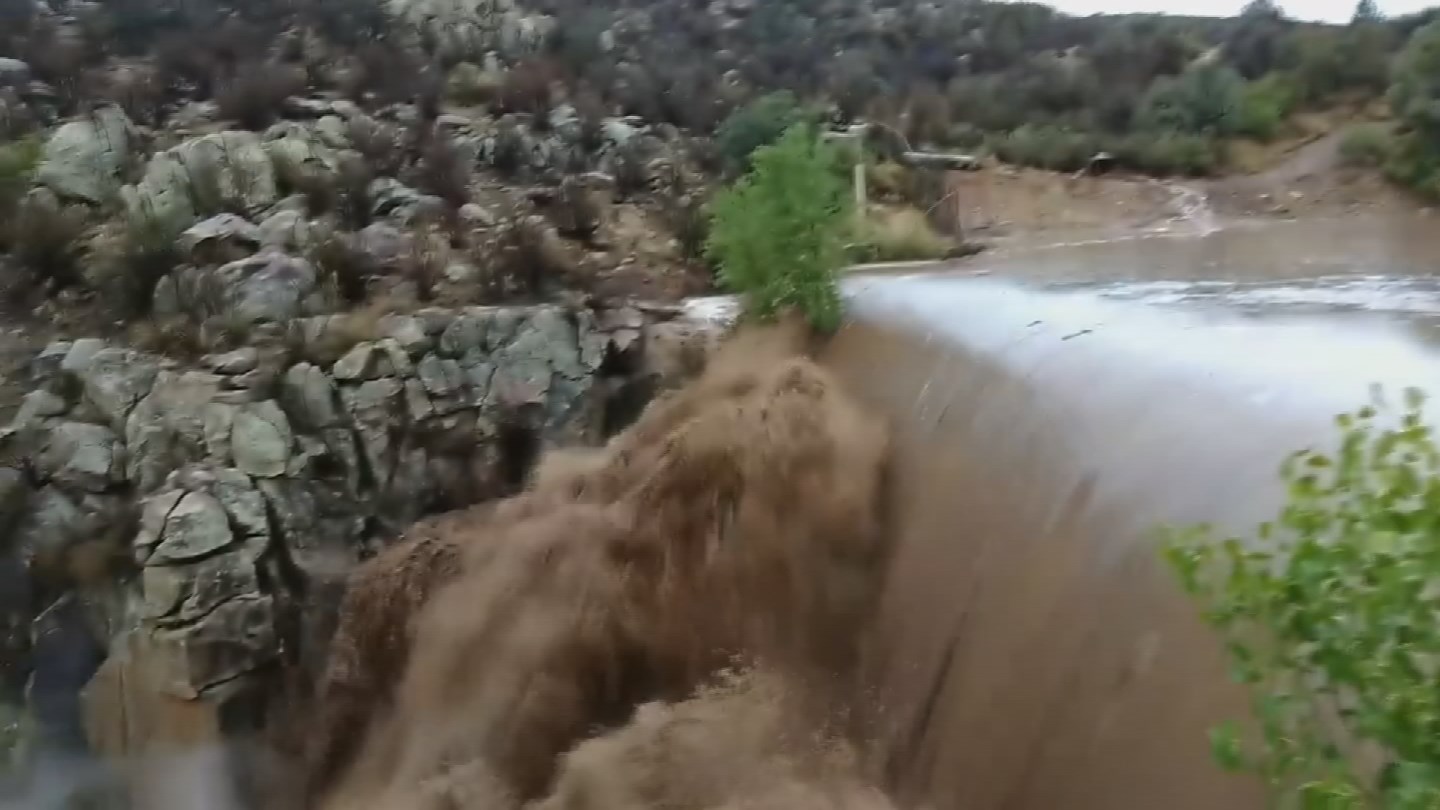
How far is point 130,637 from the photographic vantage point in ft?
30.1

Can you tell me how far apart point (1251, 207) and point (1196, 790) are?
60.5 feet

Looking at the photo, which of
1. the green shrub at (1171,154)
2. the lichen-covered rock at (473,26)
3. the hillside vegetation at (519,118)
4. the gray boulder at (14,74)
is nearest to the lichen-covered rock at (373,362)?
the hillside vegetation at (519,118)

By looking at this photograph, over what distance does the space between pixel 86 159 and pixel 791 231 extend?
10837 millimetres

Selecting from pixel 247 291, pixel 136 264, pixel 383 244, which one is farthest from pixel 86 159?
pixel 247 291

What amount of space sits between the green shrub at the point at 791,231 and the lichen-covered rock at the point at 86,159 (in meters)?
9.66

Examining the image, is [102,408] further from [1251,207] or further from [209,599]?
[1251,207]

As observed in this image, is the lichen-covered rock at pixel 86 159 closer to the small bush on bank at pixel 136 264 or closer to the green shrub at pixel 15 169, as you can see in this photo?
the green shrub at pixel 15 169

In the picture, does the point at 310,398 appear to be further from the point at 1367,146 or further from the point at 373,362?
the point at 1367,146

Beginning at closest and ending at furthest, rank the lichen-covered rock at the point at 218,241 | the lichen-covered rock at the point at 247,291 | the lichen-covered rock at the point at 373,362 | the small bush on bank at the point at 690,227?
the lichen-covered rock at the point at 373,362
the lichen-covered rock at the point at 247,291
the lichen-covered rock at the point at 218,241
the small bush on bank at the point at 690,227

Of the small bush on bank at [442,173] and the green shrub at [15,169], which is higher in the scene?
the green shrub at [15,169]

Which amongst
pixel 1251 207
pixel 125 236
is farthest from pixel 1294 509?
pixel 1251 207

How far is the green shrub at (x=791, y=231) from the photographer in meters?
9.00

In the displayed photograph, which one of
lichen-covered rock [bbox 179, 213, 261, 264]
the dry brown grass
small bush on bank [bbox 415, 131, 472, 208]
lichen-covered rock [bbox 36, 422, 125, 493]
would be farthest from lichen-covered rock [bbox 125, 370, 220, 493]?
the dry brown grass

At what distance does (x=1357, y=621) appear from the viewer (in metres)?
2.05
